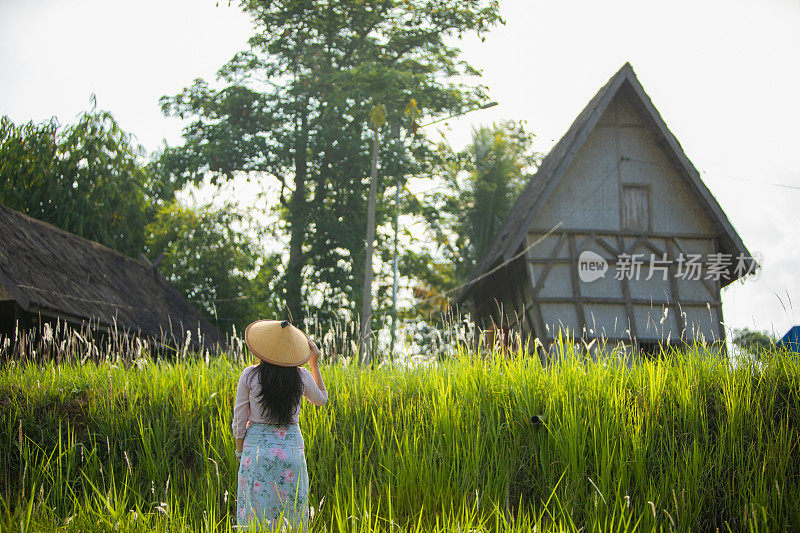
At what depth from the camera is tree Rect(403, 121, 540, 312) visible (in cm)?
2774

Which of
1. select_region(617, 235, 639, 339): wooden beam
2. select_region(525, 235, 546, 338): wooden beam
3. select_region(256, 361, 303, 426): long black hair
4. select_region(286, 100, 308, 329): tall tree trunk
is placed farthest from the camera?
select_region(286, 100, 308, 329): tall tree trunk

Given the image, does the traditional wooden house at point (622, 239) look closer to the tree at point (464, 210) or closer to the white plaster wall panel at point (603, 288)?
the white plaster wall panel at point (603, 288)

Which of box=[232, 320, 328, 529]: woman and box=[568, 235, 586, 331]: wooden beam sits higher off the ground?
box=[568, 235, 586, 331]: wooden beam

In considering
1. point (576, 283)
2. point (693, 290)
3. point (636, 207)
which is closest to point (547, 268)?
point (576, 283)

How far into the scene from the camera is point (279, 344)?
5.18m

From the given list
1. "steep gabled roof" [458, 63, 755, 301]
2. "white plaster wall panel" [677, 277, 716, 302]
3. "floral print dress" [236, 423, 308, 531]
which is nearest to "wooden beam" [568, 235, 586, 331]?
"steep gabled roof" [458, 63, 755, 301]

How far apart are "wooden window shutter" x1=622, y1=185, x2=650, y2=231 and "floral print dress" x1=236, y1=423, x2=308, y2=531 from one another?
12.2 metres

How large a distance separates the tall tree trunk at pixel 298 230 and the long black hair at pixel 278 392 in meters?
18.0

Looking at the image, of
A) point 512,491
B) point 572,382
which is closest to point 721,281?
point 572,382

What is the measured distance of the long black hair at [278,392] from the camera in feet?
16.6

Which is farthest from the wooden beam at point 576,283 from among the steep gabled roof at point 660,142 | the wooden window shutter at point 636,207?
the wooden window shutter at point 636,207

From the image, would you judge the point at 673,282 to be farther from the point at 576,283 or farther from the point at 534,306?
the point at 534,306

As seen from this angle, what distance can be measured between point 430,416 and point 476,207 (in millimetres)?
22063

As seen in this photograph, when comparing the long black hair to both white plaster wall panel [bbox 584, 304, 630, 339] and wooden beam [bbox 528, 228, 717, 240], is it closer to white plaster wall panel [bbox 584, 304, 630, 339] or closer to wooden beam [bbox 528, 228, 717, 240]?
white plaster wall panel [bbox 584, 304, 630, 339]
